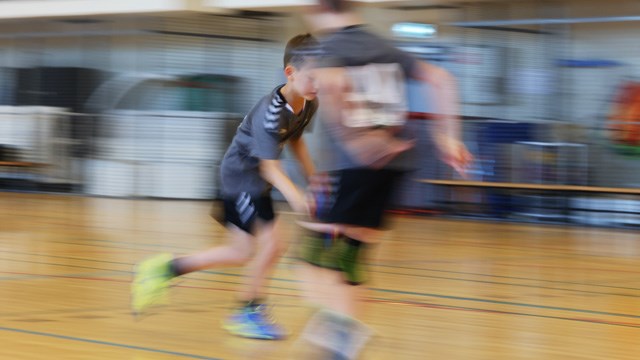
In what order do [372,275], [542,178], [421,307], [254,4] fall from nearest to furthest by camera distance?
[421,307]
[372,275]
[542,178]
[254,4]

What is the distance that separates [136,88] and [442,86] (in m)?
10.2

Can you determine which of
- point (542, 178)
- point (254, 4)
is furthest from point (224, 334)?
point (254, 4)

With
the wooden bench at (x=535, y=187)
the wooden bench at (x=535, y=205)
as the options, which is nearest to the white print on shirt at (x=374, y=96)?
the wooden bench at (x=535, y=187)

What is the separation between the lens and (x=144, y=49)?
529 inches

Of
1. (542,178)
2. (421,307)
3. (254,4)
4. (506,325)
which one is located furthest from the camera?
(254,4)

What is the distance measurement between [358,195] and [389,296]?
2398 mm

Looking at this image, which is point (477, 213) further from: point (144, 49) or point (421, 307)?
point (421, 307)

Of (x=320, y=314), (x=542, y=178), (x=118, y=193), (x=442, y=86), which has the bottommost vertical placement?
(x=118, y=193)

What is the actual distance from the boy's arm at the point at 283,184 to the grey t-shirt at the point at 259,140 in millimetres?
34

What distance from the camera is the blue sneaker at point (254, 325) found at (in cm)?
431

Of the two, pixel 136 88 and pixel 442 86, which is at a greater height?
pixel 442 86

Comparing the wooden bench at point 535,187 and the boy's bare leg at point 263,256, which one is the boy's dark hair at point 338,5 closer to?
the boy's bare leg at point 263,256

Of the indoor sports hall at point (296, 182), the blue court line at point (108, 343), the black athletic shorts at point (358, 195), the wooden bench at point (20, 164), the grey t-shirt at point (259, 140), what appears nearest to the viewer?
the black athletic shorts at point (358, 195)

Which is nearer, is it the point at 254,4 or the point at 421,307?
the point at 421,307
